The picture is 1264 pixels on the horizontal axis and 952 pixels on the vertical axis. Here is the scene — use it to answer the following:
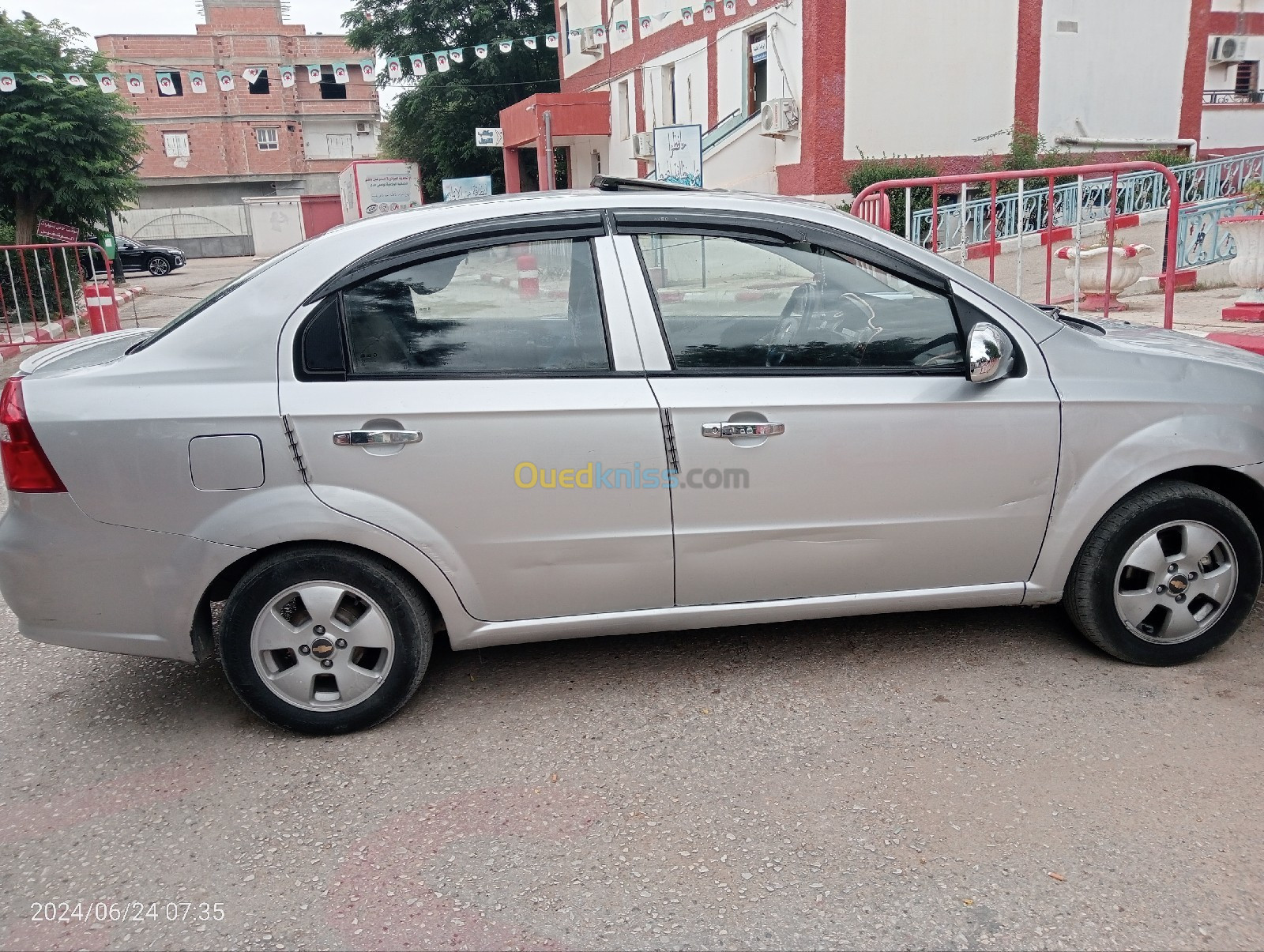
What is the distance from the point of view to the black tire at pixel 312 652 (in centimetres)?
312

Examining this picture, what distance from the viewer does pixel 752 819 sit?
9.09 feet

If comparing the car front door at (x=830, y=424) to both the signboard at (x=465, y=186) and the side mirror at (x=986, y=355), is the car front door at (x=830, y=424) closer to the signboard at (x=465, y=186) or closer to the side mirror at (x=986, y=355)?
the side mirror at (x=986, y=355)

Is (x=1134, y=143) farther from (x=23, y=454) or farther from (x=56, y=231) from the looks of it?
(x=23, y=454)

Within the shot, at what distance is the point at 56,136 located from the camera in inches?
612

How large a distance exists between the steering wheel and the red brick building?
174ft

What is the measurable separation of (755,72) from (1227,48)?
10.2 meters

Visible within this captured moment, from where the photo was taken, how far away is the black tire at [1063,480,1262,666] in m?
3.42

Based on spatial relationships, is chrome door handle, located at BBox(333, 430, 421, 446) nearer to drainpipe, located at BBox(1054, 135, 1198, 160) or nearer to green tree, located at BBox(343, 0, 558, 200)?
drainpipe, located at BBox(1054, 135, 1198, 160)

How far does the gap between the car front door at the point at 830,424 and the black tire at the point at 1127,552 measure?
226mm

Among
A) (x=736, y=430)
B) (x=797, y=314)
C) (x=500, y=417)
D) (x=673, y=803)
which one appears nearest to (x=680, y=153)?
(x=797, y=314)

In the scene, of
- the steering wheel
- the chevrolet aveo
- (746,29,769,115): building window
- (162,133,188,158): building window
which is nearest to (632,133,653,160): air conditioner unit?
(746,29,769,115): building window

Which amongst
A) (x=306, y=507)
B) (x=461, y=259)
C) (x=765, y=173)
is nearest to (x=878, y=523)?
(x=461, y=259)

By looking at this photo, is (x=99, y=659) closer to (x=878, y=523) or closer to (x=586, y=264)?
(x=586, y=264)

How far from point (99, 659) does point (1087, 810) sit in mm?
3655
